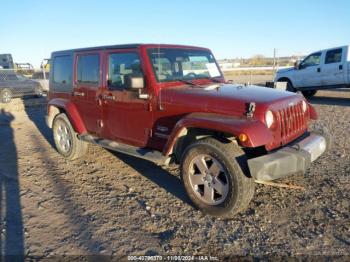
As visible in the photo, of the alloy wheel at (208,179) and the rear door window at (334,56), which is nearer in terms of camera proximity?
the alloy wheel at (208,179)

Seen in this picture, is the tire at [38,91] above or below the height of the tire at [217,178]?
above

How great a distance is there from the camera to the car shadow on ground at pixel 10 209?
3.40m

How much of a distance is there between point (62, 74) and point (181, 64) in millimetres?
2661

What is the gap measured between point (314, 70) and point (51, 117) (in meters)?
10.4

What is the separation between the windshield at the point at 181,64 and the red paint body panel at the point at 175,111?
102mm

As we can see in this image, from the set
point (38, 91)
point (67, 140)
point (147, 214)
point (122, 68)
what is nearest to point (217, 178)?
point (147, 214)

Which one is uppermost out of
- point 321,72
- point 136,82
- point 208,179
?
point 321,72

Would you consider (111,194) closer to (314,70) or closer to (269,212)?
(269,212)

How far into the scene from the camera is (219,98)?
4.04 metres

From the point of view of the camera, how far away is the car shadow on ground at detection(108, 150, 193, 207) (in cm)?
471

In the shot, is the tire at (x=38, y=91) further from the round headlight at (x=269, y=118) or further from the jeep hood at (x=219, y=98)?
the round headlight at (x=269, y=118)

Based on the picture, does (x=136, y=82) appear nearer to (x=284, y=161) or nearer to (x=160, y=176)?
(x=160, y=176)

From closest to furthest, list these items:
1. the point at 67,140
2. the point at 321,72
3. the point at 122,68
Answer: the point at 122,68 < the point at 67,140 < the point at 321,72

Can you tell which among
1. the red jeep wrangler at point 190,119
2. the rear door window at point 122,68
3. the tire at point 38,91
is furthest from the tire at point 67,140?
the tire at point 38,91
